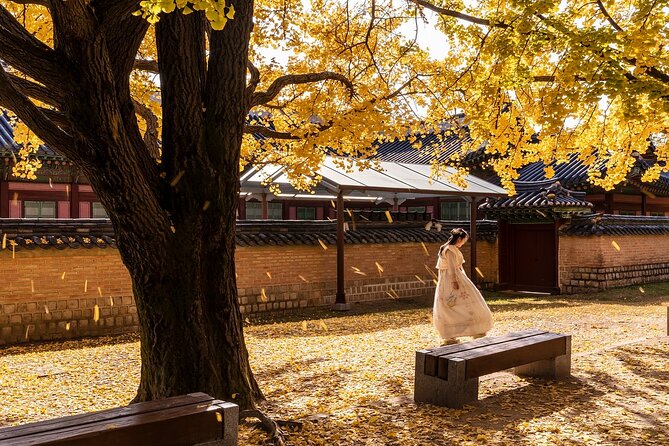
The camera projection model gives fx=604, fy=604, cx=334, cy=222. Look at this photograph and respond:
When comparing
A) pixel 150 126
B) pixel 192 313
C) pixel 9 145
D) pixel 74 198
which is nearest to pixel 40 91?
pixel 192 313

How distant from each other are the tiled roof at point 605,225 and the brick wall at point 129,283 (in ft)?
8.48

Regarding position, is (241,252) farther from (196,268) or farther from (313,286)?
(196,268)

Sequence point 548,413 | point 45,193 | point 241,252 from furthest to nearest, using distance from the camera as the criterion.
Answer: point 45,193, point 241,252, point 548,413

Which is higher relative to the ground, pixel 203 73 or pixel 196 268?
pixel 203 73

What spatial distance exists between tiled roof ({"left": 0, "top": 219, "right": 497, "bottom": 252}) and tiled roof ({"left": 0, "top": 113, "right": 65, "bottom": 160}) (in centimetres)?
532

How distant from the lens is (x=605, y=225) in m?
18.8

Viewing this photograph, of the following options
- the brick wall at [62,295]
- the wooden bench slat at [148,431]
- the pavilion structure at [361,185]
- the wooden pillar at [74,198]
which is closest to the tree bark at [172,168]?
the wooden bench slat at [148,431]

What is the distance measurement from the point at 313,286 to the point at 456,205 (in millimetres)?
10256

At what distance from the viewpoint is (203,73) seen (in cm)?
539

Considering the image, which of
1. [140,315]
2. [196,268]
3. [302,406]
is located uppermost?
[196,268]

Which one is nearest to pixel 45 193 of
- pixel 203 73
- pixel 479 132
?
pixel 479 132

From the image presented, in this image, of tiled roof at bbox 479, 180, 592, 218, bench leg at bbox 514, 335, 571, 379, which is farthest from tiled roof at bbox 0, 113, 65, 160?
bench leg at bbox 514, 335, 571, 379

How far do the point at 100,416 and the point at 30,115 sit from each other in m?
2.30

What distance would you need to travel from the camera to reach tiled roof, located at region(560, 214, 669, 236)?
18.4m
